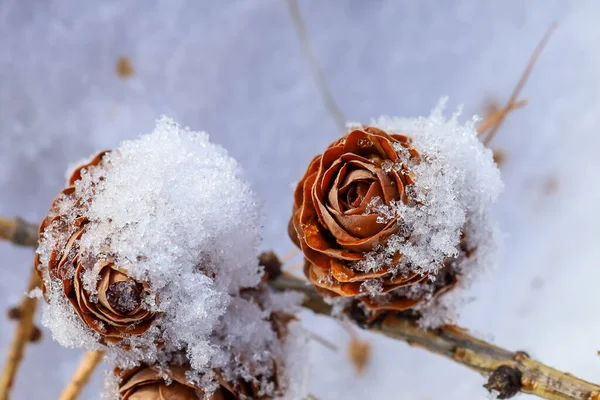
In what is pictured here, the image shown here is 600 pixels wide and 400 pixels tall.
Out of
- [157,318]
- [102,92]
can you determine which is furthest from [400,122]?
[102,92]

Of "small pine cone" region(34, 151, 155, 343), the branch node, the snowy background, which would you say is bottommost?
"small pine cone" region(34, 151, 155, 343)

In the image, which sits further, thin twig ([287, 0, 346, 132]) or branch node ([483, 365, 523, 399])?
thin twig ([287, 0, 346, 132])

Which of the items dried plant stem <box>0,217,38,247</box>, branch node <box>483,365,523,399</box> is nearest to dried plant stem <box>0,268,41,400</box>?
dried plant stem <box>0,217,38,247</box>

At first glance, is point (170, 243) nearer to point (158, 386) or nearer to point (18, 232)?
point (158, 386)

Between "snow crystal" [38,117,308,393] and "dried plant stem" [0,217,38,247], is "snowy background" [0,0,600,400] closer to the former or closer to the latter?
"dried plant stem" [0,217,38,247]

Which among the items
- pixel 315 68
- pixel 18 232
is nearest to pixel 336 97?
pixel 315 68

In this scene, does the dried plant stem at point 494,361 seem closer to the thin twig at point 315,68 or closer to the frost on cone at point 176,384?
the frost on cone at point 176,384
